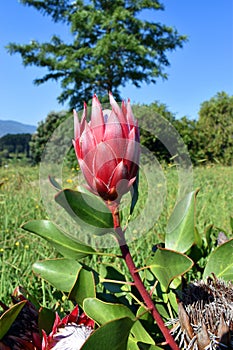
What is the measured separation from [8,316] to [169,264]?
24 centimetres

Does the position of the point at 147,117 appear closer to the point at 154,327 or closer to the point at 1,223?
the point at 154,327

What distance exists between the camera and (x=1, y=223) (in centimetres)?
268

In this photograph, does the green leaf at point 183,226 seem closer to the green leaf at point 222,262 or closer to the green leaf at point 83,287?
the green leaf at point 222,262

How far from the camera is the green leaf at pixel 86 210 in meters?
0.63

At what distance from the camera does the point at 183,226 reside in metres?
0.75

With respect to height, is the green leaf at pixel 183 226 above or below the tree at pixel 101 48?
below

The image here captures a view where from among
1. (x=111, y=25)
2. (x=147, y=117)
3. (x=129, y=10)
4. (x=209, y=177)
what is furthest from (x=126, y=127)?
(x=129, y=10)

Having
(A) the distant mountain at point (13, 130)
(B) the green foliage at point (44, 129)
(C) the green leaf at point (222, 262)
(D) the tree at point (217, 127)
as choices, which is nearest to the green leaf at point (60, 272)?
(C) the green leaf at point (222, 262)

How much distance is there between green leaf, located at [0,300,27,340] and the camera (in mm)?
530

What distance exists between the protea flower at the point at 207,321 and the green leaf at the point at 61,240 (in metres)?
→ 0.20

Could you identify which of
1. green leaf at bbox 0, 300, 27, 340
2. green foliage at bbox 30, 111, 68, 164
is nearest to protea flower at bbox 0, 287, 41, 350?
green leaf at bbox 0, 300, 27, 340

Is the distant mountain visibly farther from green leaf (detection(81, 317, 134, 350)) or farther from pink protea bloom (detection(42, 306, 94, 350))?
green leaf (detection(81, 317, 134, 350))

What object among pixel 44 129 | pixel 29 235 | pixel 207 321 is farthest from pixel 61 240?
pixel 44 129

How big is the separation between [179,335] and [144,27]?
51.7 feet
